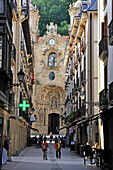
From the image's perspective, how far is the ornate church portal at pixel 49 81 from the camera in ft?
215

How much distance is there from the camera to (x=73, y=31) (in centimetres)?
3922

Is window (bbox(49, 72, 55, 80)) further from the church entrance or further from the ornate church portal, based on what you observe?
the church entrance

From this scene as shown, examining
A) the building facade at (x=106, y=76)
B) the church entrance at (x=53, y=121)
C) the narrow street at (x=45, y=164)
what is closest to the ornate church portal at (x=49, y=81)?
the church entrance at (x=53, y=121)

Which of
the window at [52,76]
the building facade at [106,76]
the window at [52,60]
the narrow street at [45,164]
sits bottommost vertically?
the narrow street at [45,164]

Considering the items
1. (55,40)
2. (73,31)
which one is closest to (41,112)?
(55,40)

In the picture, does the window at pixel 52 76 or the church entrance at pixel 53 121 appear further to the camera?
the church entrance at pixel 53 121

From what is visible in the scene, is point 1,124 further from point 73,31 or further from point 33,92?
point 33,92

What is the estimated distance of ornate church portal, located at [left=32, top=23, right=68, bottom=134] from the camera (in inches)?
2579

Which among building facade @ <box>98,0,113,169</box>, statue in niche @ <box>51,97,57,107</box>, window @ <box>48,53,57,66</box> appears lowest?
building facade @ <box>98,0,113,169</box>

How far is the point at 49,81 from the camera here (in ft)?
216

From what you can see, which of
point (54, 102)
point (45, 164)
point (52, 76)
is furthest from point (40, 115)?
point (45, 164)

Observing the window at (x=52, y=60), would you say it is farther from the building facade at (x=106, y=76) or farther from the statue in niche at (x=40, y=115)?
the building facade at (x=106, y=76)

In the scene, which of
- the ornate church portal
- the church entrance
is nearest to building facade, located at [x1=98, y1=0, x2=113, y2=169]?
the ornate church portal

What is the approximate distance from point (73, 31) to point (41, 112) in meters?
29.4
